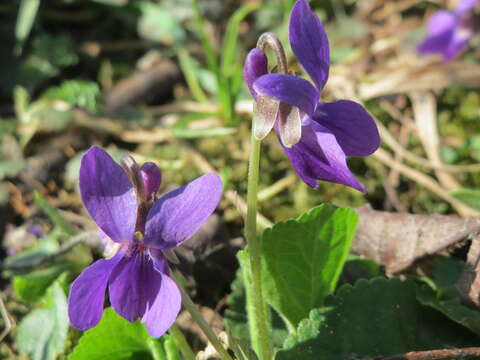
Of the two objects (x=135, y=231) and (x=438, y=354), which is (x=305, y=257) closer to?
(x=438, y=354)

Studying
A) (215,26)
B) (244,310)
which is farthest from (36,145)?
(244,310)

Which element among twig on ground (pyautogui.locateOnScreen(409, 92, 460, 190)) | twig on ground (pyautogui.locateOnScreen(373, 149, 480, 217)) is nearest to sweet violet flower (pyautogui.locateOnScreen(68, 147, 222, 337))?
twig on ground (pyautogui.locateOnScreen(373, 149, 480, 217))

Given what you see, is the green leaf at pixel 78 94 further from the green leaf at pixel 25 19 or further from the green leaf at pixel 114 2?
the green leaf at pixel 114 2

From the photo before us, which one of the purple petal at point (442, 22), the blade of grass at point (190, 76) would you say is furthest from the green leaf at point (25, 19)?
the purple petal at point (442, 22)

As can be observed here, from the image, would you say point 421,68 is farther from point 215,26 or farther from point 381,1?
point 215,26

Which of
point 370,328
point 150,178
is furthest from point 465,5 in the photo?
point 150,178
